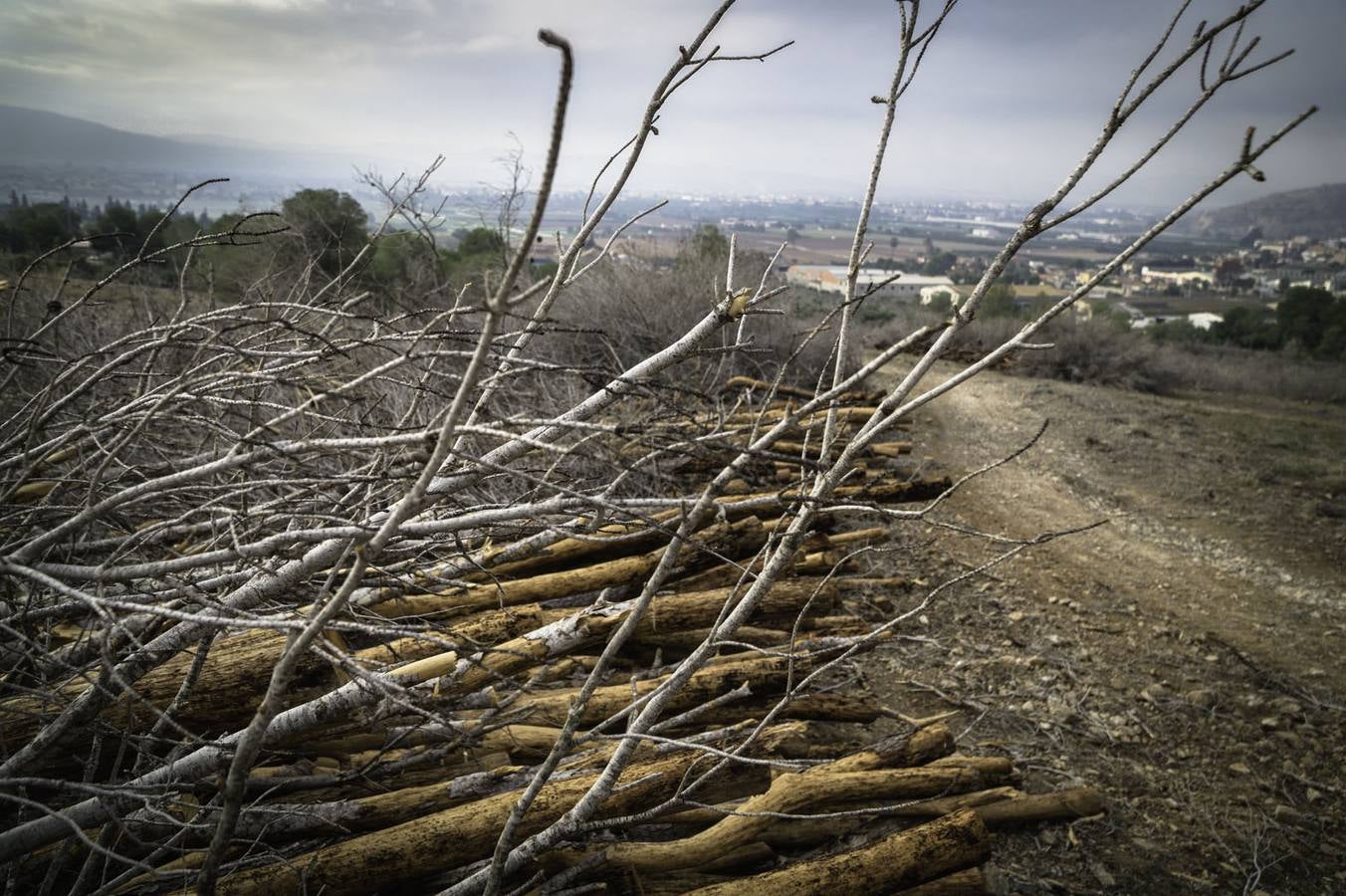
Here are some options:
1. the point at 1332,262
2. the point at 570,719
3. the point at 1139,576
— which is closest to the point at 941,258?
the point at 1332,262

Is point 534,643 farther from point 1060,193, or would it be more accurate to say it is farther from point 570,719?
point 1060,193

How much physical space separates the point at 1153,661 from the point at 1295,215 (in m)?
66.5

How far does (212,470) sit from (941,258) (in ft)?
114

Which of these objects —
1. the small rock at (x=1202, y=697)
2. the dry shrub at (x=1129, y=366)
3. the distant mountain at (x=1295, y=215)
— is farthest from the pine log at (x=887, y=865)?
the distant mountain at (x=1295, y=215)

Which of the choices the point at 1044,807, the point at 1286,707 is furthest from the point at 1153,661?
the point at 1044,807

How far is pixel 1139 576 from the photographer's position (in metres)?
5.87

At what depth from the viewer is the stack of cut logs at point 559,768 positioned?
1.86m

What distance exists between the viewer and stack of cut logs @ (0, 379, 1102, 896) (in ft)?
6.10

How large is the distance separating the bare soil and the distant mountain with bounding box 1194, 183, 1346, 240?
5502cm

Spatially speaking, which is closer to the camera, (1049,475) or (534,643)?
(534,643)

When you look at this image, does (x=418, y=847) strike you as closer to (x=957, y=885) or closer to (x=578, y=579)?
(x=578, y=579)

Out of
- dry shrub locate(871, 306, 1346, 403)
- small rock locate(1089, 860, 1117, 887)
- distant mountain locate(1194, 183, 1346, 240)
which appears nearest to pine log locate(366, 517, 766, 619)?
small rock locate(1089, 860, 1117, 887)

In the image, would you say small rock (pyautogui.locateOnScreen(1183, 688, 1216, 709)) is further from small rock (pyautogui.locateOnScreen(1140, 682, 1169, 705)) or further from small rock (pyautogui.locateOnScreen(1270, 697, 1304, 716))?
small rock (pyautogui.locateOnScreen(1270, 697, 1304, 716))

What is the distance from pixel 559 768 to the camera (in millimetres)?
2354
